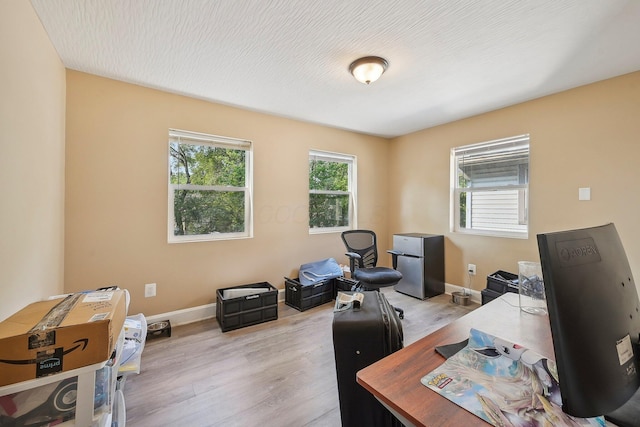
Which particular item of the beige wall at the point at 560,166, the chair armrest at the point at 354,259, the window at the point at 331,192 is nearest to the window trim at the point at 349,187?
the window at the point at 331,192

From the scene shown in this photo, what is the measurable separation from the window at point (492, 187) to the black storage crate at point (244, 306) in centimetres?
271

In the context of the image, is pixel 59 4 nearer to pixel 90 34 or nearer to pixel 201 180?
pixel 90 34

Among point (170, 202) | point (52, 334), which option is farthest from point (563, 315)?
point (170, 202)

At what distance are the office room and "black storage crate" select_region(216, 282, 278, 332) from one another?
0.18 metres

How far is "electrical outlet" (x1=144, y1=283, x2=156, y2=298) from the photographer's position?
101 inches

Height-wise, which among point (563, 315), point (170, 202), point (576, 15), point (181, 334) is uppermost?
point (576, 15)

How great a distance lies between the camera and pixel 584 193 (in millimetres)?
2527

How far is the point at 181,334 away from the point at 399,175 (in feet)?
12.3

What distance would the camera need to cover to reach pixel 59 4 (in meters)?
1.53

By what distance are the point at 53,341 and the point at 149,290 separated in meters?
1.78

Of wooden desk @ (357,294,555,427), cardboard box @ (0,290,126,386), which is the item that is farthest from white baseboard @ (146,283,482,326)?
wooden desk @ (357,294,555,427)

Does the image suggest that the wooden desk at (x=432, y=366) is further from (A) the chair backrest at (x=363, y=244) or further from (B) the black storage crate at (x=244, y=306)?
(B) the black storage crate at (x=244, y=306)

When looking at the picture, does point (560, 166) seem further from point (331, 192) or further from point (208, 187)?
point (208, 187)

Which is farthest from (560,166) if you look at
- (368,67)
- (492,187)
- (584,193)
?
(368,67)
